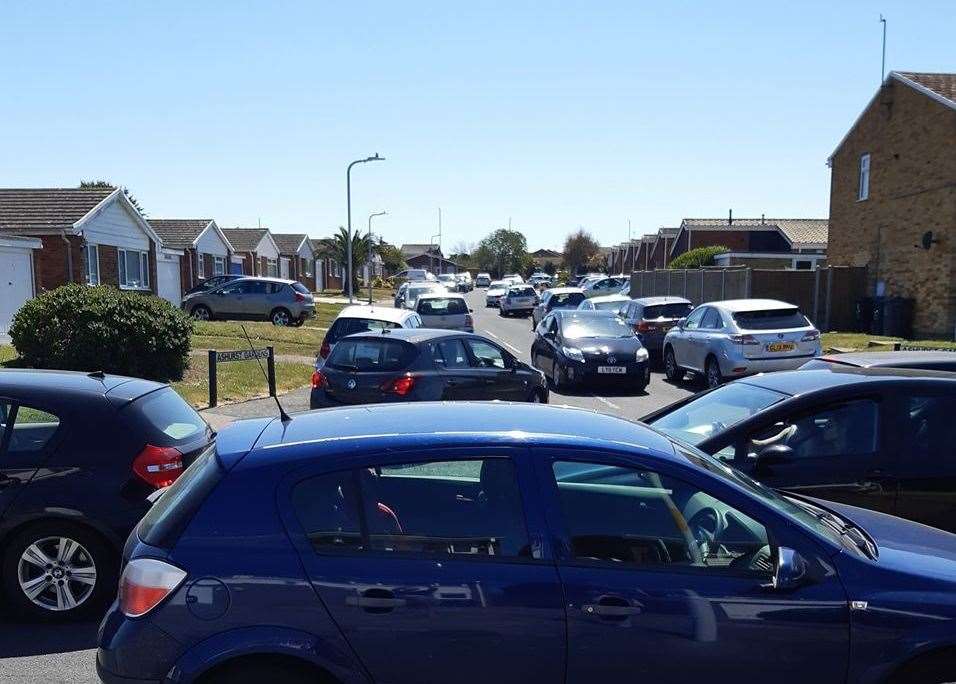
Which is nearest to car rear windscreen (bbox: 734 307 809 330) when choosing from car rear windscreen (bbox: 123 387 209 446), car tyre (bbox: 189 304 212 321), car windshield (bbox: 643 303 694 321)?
car windshield (bbox: 643 303 694 321)

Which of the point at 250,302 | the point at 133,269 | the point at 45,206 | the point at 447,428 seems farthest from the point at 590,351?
the point at 133,269

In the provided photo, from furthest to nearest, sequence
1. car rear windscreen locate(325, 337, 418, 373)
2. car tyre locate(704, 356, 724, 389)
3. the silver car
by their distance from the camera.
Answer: car tyre locate(704, 356, 724, 389) → the silver car → car rear windscreen locate(325, 337, 418, 373)

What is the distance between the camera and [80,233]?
24688mm

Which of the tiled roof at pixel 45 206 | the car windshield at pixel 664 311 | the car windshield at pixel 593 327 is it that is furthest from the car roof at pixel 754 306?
the tiled roof at pixel 45 206

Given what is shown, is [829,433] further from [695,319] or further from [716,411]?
[695,319]

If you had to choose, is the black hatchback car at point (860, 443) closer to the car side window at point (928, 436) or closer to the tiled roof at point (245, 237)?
the car side window at point (928, 436)

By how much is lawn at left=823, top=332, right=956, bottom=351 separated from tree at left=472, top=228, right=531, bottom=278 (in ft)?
326

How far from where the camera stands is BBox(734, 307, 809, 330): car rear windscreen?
47.9 feet

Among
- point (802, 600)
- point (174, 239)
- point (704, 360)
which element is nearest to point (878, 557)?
point (802, 600)

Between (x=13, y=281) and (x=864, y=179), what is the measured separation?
90.2 ft

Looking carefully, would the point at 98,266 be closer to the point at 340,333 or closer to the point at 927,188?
the point at 340,333

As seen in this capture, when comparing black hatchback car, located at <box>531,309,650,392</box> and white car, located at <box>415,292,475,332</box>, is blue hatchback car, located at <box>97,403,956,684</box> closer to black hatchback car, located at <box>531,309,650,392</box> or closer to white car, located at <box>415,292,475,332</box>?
black hatchback car, located at <box>531,309,650,392</box>

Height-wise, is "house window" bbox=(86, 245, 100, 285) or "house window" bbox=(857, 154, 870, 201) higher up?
"house window" bbox=(857, 154, 870, 201)

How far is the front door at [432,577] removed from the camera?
3.06 m
